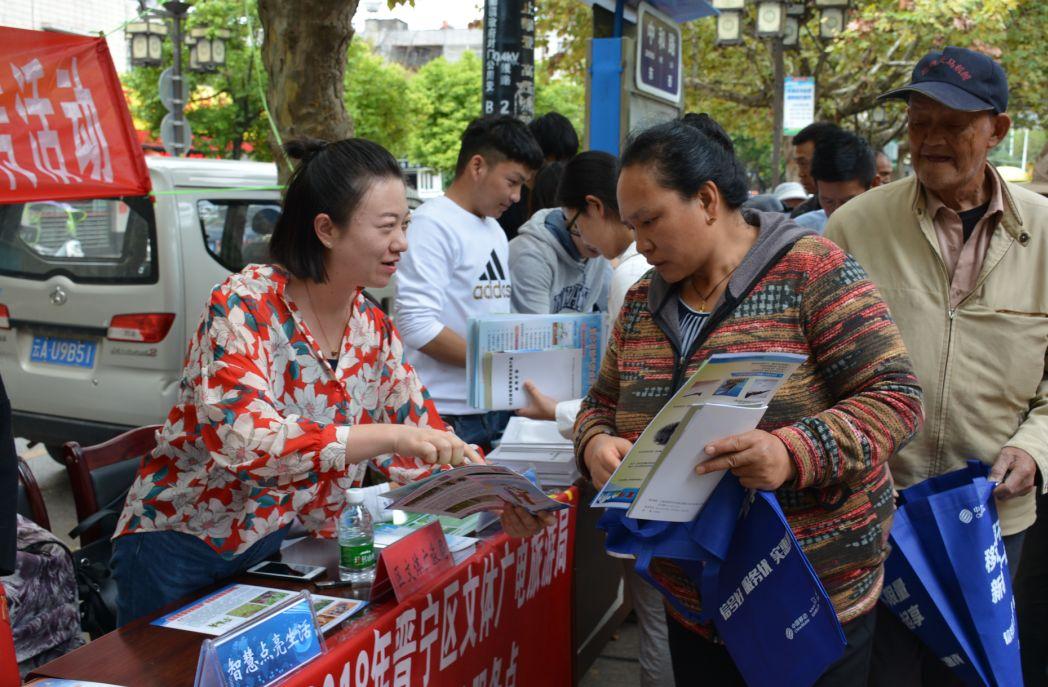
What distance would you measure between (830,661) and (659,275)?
0.81 m

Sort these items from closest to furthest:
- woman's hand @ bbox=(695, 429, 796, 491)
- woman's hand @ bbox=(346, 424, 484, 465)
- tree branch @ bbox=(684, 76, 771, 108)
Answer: woman's hand @ bbox=(695, 429, 796, 491), woman's hand @ bbox=(346, 424, 484, 465), tree branch @ bbox=(684, 76, 771, 108)

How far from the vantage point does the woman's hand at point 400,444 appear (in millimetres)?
1980

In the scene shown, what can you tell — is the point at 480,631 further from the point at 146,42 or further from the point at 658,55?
the point at 146,42

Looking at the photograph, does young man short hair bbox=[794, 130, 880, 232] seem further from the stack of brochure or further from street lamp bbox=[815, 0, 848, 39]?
street lamp bbox=[815, 0, 848, 39]

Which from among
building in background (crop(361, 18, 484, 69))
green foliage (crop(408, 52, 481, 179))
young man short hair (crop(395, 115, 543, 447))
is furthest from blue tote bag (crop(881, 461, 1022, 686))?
building in background (crop(361, 18, 484, 69))

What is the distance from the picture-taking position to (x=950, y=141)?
7.64 ft

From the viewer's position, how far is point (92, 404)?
5.26 metres

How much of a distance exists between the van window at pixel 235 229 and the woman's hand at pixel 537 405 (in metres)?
2.68

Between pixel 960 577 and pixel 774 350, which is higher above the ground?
pixel 774 350

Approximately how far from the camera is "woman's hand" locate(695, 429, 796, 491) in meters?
1.61

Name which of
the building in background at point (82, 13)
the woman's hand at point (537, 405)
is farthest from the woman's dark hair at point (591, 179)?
the building in background at point (82, 13)

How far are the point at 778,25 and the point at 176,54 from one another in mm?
7905

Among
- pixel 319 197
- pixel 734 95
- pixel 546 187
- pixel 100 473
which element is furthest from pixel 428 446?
pixel 734 95

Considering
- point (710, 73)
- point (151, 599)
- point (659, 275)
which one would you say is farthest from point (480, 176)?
point (710, 73)
